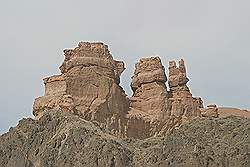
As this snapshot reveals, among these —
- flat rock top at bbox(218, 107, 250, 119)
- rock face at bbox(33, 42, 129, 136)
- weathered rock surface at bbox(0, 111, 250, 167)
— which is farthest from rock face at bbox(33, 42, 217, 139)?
flat rock top at bbox(218, 107, 250, 119)

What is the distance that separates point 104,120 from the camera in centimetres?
4600

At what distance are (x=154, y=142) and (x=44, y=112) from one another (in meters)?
7.58

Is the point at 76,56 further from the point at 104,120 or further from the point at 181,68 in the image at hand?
the point at 181,68

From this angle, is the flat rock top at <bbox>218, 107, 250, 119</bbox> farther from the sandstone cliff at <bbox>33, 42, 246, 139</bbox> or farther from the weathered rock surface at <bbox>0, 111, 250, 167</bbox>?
the weathered rock surface at <bbox>0, 111, 250, 167</bbox>

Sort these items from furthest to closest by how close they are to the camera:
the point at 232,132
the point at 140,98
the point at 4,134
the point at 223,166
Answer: the point at 140,98 → the point at 4,134 → the point at 232,132 → the point at 223,166

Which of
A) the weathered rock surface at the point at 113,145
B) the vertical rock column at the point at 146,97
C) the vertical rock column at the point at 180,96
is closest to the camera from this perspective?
the weathered rock surface at the point at 113,145

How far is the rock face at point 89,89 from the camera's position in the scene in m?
45.7

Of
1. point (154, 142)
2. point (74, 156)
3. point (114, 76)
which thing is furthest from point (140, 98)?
point (74, 156)

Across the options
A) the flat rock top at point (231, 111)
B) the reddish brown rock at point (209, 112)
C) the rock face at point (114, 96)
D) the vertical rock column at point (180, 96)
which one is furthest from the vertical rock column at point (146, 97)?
the flat rock top at point (231, 111)

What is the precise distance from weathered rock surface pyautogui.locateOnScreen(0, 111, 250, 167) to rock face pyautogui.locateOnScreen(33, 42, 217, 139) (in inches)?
74.1

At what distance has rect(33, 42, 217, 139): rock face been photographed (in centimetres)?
4584

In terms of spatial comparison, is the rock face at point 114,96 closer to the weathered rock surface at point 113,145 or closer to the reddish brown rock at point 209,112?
the reddish brown rock at point 209,112

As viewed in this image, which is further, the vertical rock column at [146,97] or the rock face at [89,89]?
the vertical rock column at [146,97]

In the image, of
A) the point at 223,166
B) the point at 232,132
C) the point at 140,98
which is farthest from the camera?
the point at 140,98
